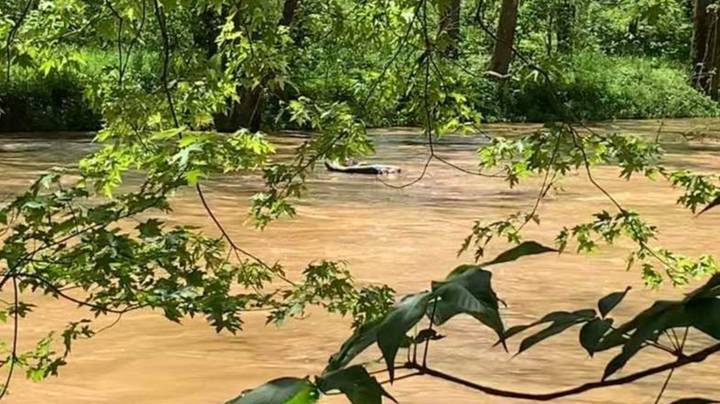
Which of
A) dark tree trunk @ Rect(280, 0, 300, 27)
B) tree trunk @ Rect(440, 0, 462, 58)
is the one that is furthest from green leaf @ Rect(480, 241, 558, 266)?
dark tree trunk @ Rect(280, 0, 300, 27)

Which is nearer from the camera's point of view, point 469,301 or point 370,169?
point 469,301

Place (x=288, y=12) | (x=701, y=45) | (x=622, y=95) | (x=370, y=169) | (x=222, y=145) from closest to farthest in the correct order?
(x=222, y=145)
(x=288, y=12)
(x=370, y=169)
(x=622, y=95)
(x=701, y=45)

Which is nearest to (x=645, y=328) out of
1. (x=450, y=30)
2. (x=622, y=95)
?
(x=450, y=30)

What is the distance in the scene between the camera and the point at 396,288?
7.30 m

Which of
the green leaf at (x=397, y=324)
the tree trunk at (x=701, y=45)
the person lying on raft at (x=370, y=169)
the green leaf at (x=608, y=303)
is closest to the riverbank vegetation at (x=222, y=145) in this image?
the green leaf at (x=608, y=303)

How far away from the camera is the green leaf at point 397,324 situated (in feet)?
2.59

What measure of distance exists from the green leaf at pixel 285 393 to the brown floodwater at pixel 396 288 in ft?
6.33

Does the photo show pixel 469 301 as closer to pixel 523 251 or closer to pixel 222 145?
pixel 523 251

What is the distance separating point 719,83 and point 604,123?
599 centimetres

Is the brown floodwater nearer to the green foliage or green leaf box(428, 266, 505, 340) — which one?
green leaf box(428, 266, 505, 340)

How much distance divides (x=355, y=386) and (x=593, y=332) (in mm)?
206

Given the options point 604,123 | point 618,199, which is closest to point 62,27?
point 618,199

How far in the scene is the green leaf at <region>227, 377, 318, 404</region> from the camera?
792 millimetres

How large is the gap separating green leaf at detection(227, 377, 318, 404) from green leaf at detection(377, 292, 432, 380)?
0.21 feet
